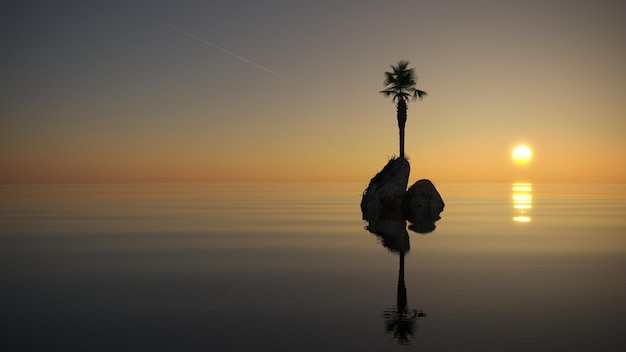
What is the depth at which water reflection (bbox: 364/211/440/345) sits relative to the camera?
1595 cm

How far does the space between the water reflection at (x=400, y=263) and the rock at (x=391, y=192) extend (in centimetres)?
319

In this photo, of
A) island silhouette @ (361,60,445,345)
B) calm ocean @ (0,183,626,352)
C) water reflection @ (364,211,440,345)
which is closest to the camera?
calm ocean @ (0,183,626,352)

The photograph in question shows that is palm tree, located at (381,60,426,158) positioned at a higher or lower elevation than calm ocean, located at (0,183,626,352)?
higher

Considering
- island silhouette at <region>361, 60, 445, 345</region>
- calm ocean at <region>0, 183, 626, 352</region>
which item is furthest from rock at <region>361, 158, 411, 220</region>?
calm ocean at <region>0, 183, 626, 352</region>

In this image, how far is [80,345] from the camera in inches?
578

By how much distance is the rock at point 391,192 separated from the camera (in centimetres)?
6781

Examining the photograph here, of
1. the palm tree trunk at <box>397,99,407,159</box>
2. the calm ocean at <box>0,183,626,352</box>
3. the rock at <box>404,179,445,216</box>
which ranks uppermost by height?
the palm tree trunk at <box>397,99,407,159</box>

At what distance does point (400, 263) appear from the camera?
29406 mm

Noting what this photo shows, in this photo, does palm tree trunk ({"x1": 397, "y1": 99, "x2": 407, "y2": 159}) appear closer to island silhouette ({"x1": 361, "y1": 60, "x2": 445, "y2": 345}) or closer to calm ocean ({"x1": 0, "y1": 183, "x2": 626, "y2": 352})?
island silhouette ({"x1": 361, "y1": 60, "x2": 445, "y2": 345})

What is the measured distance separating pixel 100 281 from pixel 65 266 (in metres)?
6.57

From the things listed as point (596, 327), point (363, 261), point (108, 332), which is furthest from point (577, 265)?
point (108, 332)

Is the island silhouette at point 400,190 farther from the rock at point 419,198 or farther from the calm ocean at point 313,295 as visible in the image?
the calm ocean at point 313,295

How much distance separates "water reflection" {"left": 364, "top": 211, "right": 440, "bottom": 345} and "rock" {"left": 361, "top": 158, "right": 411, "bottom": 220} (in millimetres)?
3193

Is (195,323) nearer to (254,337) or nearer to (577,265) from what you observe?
(254,337)
